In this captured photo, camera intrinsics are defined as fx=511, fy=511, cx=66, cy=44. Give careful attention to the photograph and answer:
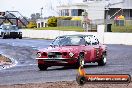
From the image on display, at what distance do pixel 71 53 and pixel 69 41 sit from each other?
1.37 m

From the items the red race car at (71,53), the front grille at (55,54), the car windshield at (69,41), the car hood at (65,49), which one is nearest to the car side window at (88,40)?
the red race car at (71,53)

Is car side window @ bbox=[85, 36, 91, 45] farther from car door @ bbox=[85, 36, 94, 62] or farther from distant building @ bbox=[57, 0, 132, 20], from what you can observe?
distant building @ bbox=[57, 0, 132, 20]

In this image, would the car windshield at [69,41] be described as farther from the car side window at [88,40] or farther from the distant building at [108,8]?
the distant building at [108,8]

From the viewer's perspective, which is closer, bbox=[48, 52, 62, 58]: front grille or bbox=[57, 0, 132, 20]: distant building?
bbox=[48, 52, 62, 58]: front grille

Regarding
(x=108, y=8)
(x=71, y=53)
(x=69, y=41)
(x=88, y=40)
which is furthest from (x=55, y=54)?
(x=108, y=8)

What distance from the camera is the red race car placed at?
18.6 meters

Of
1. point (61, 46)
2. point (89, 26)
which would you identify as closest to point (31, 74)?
point (61, 46)

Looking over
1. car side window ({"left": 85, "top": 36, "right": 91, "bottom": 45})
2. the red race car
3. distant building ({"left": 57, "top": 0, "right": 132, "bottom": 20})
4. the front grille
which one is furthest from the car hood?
distant building ({"left": 57, "top": 0, "right": 132, "bottom": 20})

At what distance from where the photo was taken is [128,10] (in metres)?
87.3

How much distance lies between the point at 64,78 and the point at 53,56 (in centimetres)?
362

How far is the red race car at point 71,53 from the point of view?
18.6 meters

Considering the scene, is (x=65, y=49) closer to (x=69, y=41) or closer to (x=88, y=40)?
(x=69, y=41)

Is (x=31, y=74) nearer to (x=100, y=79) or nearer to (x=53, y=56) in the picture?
(x=53, y=56)

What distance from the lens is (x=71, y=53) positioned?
733 inches
